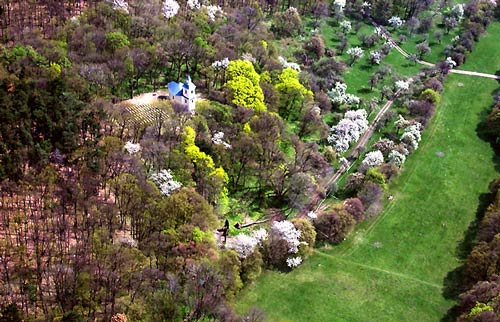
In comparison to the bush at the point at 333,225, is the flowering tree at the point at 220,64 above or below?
above

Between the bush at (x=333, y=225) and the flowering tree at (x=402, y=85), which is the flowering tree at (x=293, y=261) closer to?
the bush at (x=333, y=225)

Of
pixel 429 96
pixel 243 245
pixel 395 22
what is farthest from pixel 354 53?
pixel 243 245

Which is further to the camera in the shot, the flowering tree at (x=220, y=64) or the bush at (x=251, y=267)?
the flowering tree at (x=220, y=64)

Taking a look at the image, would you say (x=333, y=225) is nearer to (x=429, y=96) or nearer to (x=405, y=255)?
(x=405, y=255)

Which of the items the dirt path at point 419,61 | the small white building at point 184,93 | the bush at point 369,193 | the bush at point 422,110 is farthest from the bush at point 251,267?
the dirt path at point 419,61

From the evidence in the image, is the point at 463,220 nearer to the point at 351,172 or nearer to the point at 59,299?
the point at 351,172

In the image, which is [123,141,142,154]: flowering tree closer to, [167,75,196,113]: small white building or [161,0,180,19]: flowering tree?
[167,75,196,113]: small white building
